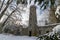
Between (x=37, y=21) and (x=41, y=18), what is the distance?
3.81 feet

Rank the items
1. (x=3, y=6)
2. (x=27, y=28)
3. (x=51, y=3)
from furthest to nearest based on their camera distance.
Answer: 1. (x=27, y=28)
2. (x=3, y=6)
3. (x=51, y=3)

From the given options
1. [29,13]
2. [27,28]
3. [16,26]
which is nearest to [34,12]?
[29,13]

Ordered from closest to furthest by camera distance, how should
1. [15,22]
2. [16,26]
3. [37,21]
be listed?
1. [15,22]
2. [16,26]
3. [37,21]

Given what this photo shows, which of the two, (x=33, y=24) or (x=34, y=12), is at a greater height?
(x=34, y=12)

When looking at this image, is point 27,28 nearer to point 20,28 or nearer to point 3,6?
point 20,28

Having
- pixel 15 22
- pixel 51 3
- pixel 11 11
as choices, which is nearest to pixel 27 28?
pixel 15 22

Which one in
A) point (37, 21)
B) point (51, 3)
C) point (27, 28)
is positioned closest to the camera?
point (51, 3)

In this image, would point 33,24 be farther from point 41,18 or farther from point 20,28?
point 20,28

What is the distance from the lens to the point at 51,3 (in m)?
4.95

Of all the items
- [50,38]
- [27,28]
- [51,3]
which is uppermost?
[51,3]

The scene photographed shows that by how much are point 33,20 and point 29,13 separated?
1.60m

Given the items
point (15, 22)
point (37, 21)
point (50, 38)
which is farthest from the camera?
point (37, 21)

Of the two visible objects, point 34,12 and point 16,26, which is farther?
point 34,12

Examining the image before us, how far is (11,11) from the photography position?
21297 millimetres
